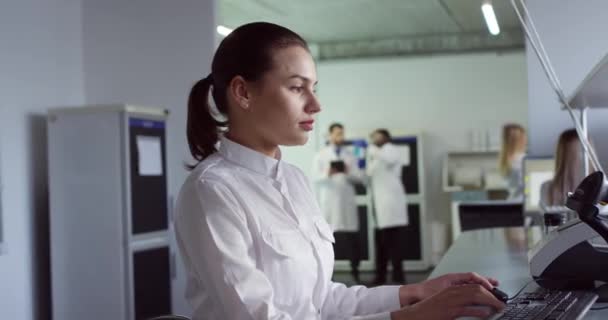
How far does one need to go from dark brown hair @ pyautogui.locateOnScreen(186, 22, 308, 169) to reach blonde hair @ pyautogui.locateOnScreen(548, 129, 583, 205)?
2.72m

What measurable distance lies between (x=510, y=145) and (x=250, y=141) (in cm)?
522

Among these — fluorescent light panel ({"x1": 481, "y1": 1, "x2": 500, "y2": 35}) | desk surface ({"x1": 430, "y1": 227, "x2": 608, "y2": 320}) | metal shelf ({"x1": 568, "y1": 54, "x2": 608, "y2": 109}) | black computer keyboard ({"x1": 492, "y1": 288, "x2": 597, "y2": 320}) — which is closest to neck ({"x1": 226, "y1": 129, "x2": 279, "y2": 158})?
black computer keyboard ({"x1": 492, "y1": 288, "x2": 597, "y2": 320})

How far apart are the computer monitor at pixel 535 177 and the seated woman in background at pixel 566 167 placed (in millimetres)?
498

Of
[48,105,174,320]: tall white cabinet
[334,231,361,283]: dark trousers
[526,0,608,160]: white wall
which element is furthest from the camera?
[334,231,361,283]: dark trousers

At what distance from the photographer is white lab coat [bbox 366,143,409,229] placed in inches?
306

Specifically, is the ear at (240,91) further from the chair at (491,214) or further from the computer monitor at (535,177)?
the chair at (491,214)

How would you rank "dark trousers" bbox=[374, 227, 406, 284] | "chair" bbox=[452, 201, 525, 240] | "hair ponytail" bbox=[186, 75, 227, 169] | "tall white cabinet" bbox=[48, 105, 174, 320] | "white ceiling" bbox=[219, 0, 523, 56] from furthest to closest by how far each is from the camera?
"dark trousers" bbox=[374, 227, 406, 284], "white ceiling" bbox=[219, 0, 523, 56], "chair" bbox=[452, 201, 525, 240], "tall white cabinet" bbox=[48, 105, 174, 320], "hair ponytail" bbox=[186, 75, 227, 169]

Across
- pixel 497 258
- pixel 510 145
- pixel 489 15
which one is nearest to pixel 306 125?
pixel 497 258

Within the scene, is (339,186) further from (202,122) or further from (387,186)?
(202,122)

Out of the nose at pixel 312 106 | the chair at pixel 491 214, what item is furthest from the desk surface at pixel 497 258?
the chair at pixel 491 214

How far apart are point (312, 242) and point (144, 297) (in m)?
3.10

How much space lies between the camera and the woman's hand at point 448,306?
1.15 meters

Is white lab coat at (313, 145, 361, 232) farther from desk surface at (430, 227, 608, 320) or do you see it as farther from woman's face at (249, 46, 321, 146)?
woman's face at (249, 46, 321, 146)

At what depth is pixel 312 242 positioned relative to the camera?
4.31 ft
